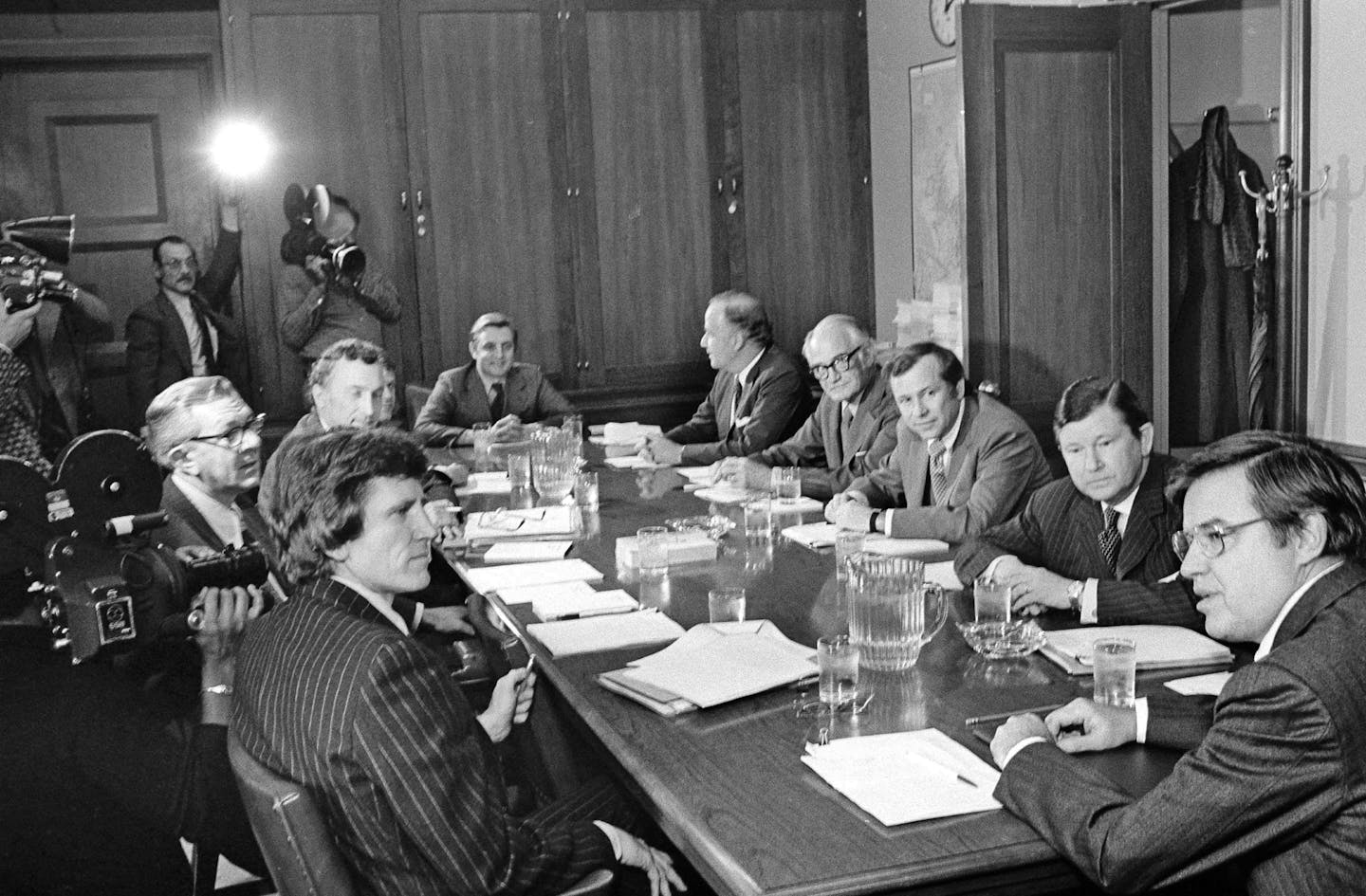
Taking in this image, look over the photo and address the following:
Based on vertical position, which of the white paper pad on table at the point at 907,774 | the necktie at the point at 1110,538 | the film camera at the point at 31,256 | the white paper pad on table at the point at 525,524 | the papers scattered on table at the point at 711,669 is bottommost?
the white paper pad on table at the point at 525,524

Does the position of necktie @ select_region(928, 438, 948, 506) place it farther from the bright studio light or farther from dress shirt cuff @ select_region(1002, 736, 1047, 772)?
the bright studio light

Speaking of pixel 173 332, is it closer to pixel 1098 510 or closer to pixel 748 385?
pixel 748 385

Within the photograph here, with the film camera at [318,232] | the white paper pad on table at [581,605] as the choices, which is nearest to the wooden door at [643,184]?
the film camera at [318,232]

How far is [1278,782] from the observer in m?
1.66

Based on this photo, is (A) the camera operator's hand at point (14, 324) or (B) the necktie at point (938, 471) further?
(A) the camera operator's hand at point (14, 324)

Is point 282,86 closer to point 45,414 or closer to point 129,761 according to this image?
point 45,414

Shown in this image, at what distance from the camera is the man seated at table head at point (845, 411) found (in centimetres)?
482

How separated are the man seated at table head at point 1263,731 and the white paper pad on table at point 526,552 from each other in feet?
6.11

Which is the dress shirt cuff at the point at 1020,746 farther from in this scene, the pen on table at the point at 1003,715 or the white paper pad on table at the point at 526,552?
the white paper pad on table at the point at 526,552

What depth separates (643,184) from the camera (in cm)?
714

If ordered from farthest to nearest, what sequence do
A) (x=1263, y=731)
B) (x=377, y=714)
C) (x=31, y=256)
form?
(x=31, y=256), (x=377, y=714), (x=1263, y=731)

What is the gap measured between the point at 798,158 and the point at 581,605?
15.4ft

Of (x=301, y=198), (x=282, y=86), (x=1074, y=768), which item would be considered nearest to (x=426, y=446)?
(x=301, y=198)

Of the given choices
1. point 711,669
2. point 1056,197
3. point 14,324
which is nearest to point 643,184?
point 1056,197
